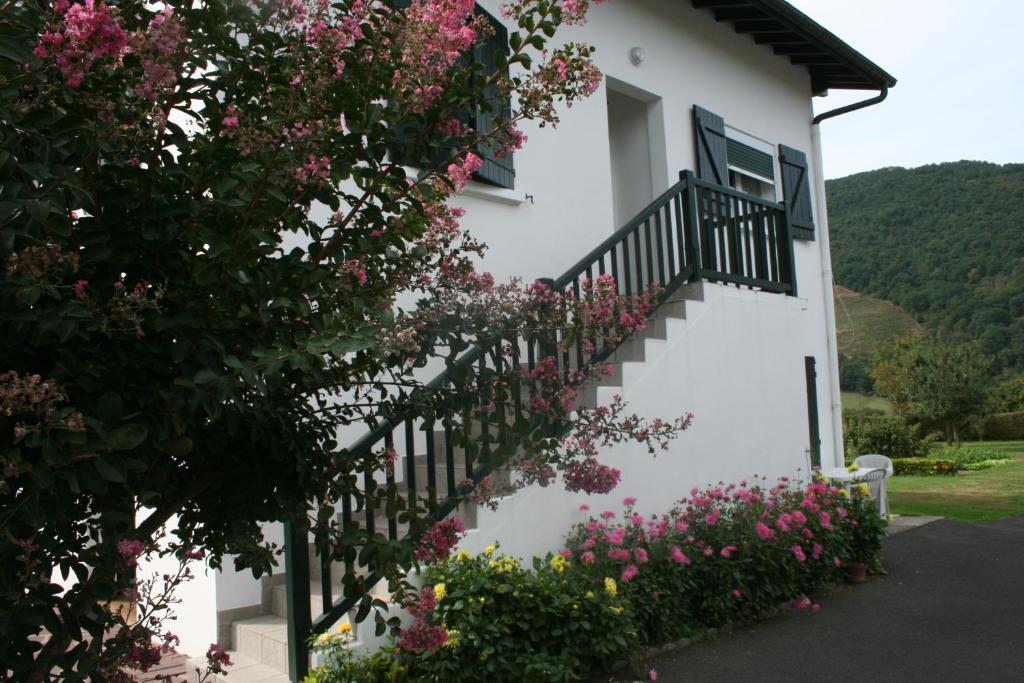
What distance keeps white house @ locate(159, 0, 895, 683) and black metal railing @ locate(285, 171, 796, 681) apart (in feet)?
0.12

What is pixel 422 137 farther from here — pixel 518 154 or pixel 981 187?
pixel 981 187

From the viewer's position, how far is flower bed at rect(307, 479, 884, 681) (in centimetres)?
435

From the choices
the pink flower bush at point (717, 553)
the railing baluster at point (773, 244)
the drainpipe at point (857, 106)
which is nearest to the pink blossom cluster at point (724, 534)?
the pink flower bush at point (717, 553)

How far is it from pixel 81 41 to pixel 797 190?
10.3 m

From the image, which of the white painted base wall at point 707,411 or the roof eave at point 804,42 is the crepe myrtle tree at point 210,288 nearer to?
the white painted base wall at point 707,411

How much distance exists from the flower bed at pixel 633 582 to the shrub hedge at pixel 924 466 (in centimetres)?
1447

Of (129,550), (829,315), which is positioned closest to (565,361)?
(129,550)

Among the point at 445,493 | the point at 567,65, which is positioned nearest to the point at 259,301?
the point at 567,65

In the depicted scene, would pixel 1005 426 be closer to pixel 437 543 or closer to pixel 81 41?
pixel 437 543

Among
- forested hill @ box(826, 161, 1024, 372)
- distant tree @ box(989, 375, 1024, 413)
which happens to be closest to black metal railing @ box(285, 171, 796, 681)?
distant tree @ box(989, 375, 1024, 413)

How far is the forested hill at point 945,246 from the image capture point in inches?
1893

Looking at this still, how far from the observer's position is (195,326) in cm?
162

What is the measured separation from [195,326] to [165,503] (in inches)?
22.2

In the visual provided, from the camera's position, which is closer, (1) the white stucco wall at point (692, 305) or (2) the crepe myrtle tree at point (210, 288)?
(2) the crepe myrtle tree at point (210, 288)
